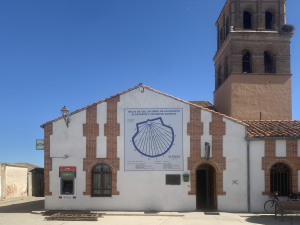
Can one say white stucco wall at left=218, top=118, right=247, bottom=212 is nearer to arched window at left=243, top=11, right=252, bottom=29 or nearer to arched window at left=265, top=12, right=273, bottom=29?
arched window at left=243, top=11, right=252, bottom=29

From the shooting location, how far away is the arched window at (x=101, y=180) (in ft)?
43.2

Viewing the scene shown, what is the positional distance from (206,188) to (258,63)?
31.6 feet

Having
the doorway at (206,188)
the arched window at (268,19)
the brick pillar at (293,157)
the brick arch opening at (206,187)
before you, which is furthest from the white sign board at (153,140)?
the arched window at (268,19)

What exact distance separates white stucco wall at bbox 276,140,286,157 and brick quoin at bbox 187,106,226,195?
2.55 metres

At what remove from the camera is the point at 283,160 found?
12.7 metres

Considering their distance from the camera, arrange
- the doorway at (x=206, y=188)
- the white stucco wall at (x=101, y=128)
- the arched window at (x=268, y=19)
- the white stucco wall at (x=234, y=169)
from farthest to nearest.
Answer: the arched window at (x=268, y=19) < the doorway at (x=206, y=188) < the white stucco wall at (x=101, y=128) < the white stucco wall at (x=234, y=169)

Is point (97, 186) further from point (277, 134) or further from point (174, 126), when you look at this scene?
point (277, 134)

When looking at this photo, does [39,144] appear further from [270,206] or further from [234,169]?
[270,206]

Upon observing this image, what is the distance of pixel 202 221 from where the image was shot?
36.6 ft

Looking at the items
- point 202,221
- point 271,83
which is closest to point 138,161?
point 202,221

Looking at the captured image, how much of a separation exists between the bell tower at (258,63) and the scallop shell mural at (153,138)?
7.05 meters

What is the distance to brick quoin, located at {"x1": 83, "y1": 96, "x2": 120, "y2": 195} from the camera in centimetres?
1307

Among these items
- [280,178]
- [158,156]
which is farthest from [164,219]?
[280,178]

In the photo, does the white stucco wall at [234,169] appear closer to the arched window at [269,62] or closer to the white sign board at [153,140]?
the white sign board at [153,140]
